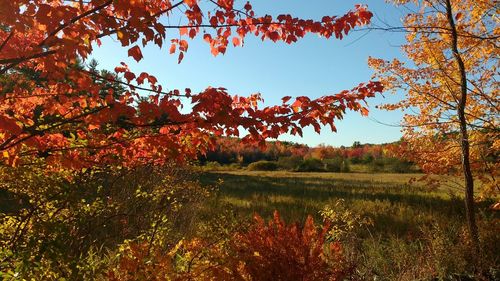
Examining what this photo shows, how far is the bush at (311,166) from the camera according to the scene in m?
53.7

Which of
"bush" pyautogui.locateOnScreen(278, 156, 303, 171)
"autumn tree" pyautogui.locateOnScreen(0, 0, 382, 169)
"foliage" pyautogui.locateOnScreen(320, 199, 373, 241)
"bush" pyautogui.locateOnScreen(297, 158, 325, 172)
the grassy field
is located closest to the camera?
"autumn tree" pyautogui.locateOnScreen(0, 0, 382, 169)

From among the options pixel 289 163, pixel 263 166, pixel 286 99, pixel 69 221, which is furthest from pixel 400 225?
pixel 289 163

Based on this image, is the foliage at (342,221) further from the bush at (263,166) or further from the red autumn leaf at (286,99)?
the bush at (263,166)

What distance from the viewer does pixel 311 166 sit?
54812 millimetres

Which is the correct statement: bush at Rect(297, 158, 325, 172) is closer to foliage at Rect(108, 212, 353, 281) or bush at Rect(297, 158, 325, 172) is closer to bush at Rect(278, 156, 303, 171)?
bush at Rect(278, 156, 303, 171)

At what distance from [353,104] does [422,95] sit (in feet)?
17.0

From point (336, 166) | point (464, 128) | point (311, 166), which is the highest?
point (464, 128)

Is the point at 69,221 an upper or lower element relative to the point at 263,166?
lower

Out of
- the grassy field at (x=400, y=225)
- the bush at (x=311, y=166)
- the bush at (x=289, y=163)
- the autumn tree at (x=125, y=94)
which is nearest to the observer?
the autumn tree at (x=125, y=94)

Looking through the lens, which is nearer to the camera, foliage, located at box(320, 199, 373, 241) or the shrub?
the shrub

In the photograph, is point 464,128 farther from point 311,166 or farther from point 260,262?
point 311,166

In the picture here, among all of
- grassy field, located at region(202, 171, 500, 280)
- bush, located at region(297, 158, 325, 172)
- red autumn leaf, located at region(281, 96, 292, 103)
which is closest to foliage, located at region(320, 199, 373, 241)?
grassy field, located at region(202, 171, 500, 280)

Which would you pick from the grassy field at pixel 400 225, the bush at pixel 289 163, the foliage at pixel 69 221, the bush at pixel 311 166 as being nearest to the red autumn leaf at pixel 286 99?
the foliage at pixel 69 221

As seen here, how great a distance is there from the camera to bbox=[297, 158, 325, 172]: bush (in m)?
53.7
